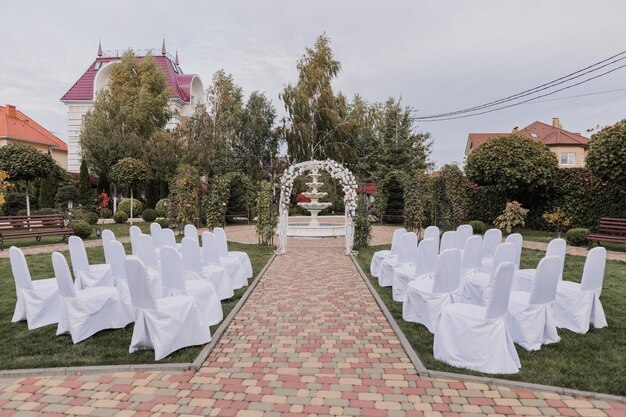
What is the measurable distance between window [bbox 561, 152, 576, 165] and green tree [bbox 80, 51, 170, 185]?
1233 inches

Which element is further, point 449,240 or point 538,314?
point 449,240

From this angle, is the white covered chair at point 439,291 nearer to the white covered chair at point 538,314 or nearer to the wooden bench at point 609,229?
the white covered chair at point 538,314

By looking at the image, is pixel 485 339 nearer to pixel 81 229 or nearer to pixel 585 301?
pixel 585 301

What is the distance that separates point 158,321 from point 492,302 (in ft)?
10.7

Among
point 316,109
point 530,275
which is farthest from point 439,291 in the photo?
point 316,109

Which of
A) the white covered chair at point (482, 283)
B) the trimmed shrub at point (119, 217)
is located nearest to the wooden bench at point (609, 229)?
the white covered chair at point (482, 283)

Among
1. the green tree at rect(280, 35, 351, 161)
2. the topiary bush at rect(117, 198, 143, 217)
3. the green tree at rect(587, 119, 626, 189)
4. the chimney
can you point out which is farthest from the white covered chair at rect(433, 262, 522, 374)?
the chimney

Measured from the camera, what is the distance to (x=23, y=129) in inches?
1261

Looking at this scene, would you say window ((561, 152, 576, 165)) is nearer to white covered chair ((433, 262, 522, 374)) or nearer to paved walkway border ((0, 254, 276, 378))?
white covered chair ((433, 262, 522, 374))

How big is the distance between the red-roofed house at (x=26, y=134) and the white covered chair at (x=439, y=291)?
31.5 m

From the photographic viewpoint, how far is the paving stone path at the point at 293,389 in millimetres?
3035

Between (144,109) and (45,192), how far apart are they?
283 inches

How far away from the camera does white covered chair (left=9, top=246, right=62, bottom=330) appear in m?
4.95

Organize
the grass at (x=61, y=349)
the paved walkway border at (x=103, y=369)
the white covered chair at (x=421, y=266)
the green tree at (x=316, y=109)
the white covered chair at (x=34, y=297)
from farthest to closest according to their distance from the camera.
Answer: the green tree at (x=316, y=109), the white covered chair at (x=421, y=266), the white covered chair at (x=34, y=297), the grass at (x=61, y=349), the paved walkway border at (x=103, y=369)
